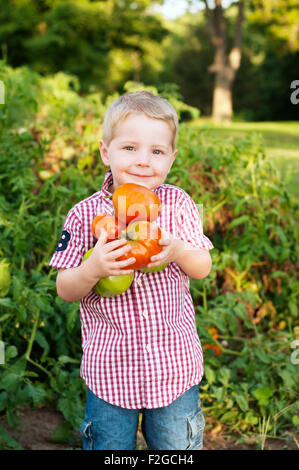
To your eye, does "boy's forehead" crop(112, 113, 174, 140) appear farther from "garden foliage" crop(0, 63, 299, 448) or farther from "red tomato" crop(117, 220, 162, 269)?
"garden foliage" crop(0, 63, 299, 448)

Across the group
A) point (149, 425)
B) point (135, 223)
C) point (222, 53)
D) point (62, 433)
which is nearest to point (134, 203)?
point (135, 223)

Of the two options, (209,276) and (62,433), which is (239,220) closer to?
(209,276)

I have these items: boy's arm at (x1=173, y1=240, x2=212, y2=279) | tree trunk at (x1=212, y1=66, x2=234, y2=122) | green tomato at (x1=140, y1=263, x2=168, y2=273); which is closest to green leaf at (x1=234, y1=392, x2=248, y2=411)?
boy's arm at (x1=173, y1=240, x2=212, y2=279)

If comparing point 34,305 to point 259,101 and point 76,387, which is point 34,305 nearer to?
point 76,387

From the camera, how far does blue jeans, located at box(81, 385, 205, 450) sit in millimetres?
1555

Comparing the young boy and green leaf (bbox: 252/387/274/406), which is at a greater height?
the young boy

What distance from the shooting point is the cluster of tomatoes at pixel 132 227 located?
130 centimetres

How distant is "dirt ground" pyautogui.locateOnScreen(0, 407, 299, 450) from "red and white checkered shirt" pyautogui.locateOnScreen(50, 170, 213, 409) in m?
0.80

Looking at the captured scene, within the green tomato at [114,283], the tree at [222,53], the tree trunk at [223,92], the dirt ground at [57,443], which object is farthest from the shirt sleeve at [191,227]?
the tree trunk at [223,92]

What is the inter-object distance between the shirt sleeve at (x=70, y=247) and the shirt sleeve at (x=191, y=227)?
280 millimetres

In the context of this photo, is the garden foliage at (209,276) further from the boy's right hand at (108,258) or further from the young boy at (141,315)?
the boy's right hand at (108,258)

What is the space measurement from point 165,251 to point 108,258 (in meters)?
0.14

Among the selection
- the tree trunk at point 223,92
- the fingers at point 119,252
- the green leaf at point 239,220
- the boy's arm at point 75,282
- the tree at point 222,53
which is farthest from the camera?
the tree trunk at point 223,92

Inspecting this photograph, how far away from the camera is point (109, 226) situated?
1340mm
